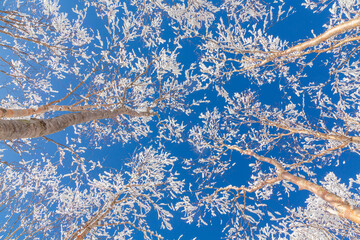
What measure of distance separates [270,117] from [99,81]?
5.55 metres

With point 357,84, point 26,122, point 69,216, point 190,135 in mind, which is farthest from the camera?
point 190,135

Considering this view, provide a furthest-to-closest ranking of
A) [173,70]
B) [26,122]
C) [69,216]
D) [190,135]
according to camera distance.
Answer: [190,135], [69,216], [173,70], [26,122]

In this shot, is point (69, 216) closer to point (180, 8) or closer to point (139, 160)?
point (139, 160)

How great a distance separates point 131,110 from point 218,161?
10.3 ft

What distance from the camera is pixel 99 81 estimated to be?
5742mm

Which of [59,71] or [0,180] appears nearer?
[59,71]

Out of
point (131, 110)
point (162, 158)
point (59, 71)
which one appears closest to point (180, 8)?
point (131, 110)

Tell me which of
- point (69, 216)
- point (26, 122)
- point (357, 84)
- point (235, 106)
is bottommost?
point (69, 216)

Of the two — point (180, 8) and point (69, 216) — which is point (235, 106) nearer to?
point (180, 8)

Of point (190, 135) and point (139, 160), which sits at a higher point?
point (190, 135)

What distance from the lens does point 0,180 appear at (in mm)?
5625

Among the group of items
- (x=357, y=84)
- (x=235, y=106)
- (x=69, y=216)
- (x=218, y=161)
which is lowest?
(x=69, y=216)

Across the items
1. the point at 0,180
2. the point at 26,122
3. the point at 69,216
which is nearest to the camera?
the point at 26,122

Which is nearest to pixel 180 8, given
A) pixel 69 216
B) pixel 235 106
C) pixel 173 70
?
pixel 173 70
